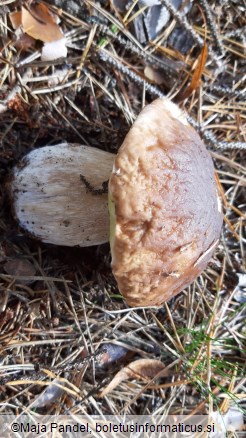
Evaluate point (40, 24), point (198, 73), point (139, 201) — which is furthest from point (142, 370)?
point (40, 24)

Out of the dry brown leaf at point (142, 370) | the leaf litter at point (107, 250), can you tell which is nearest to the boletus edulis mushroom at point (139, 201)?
the leaf litter at point (107, 250)

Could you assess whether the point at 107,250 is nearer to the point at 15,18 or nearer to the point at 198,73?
the point at 198,73

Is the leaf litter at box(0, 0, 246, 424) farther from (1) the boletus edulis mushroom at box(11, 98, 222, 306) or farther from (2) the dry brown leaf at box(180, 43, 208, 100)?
(1) the boletus edulis mushroom at box(11, 98, 222, 306)

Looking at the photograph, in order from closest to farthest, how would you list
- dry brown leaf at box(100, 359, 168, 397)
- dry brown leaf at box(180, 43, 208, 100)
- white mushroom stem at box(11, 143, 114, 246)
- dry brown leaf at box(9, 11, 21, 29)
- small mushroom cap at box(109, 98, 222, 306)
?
small mushroom cap at box(109, 98, 222, 306)
white mushroom stem at box(11, 143, 114, 246)
dry brown leaf at box(9, 11, 21, 29)
dry brown leaf at box(100, 359, 168, 397)
dry brown leaf at box(180, 43, 208, 100)

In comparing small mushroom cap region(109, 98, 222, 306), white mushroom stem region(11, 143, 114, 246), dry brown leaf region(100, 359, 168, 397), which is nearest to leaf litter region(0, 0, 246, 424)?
dry brown leaf region(100, 359, 168, 397)

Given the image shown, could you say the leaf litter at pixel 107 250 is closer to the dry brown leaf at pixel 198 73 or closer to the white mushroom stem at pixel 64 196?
the dry brown leaf at pixel 198 73

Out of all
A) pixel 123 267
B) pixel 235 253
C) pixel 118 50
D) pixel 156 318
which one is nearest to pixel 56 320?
pixel 156 318
